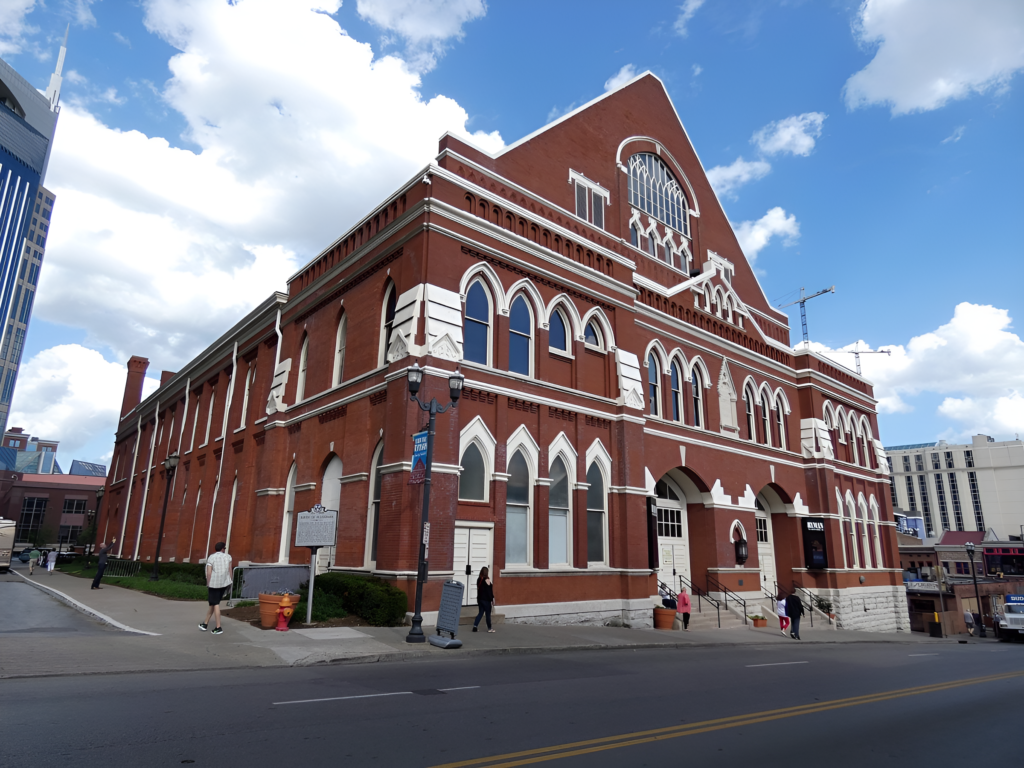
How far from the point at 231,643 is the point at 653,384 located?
17.4 m

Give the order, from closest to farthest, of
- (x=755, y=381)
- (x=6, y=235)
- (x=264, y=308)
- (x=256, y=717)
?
(x=256, y=717)
(x=264, y=308)
(x=755, y=381)
(x=6, y=235)

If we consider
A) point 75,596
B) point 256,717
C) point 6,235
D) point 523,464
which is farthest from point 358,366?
point 6,235

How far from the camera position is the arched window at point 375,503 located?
17.7 metres

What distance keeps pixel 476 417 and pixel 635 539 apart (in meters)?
6.84

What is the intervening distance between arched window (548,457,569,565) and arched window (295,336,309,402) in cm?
976

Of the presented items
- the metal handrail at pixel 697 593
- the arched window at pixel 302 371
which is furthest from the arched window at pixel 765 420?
the arched window at pixel 302 371

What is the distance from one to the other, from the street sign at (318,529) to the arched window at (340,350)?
680cm

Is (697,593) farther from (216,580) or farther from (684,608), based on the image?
(216,580)

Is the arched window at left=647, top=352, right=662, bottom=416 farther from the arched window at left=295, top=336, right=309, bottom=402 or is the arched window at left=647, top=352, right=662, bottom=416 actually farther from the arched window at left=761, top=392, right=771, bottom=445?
the arched window at left=295, top=336, right=309, bottom=402

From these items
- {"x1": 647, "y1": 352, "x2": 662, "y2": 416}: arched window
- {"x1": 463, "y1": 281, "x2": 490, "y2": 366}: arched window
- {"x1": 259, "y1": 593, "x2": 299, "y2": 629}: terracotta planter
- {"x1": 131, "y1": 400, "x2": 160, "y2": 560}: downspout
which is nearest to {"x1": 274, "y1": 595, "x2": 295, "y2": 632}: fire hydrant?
{"x1": 259, "y1": 593, "x2": 299, "y2": 629}: terracotta planter

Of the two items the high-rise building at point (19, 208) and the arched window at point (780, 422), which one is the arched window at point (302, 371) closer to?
the arched window at point (780, 422)

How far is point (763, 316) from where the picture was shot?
3281 centimetres

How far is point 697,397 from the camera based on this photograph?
2692cm

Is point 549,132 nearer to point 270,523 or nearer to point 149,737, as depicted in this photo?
point 270,523
